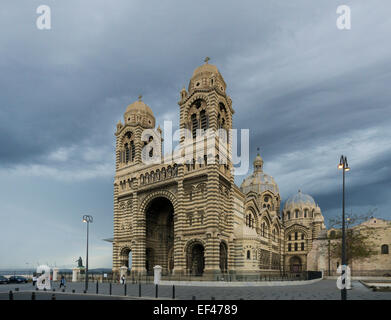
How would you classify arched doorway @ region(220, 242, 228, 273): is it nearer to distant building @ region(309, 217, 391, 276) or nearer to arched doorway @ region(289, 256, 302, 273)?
distant building @ region(309, 217, 391, 276)

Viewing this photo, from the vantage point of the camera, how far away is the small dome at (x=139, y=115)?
54938mm

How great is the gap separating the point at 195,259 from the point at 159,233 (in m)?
8.70

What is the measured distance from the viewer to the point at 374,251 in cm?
5872

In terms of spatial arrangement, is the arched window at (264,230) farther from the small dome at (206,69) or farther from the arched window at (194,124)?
the small dome at (206,69)

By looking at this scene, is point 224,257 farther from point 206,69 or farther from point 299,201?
point 299,201

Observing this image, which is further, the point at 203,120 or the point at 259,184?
the point at 259,184

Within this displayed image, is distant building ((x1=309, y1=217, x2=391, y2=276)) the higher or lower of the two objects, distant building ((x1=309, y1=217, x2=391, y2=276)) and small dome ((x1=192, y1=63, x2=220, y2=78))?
the lower

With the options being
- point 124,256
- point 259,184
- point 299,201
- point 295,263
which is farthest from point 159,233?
point 299,201

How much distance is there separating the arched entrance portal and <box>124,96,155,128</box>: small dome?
13.6 m

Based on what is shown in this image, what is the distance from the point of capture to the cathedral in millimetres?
41500

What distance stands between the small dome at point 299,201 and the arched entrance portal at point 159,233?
4527 cm

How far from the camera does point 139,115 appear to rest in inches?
2167

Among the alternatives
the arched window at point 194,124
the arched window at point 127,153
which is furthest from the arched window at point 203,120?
the arched window at point 127,153

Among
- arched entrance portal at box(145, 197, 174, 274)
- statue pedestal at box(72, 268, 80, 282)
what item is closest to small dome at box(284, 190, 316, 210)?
arched entrance portal at box(145, 197, 174, 274)
